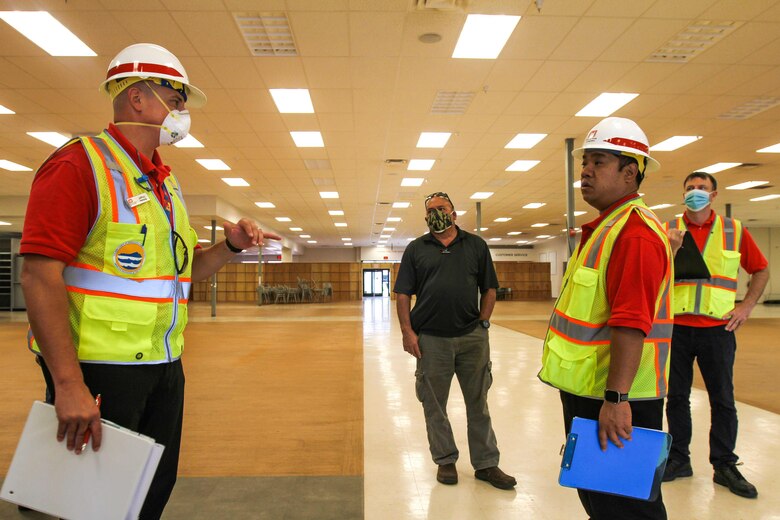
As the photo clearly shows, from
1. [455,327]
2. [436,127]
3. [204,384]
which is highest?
[436,127]

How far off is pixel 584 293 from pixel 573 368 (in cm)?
24

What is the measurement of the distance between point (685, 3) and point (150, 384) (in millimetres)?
5772

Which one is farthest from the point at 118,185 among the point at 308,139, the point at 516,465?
the point at 308,139

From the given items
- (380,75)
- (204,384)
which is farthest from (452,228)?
(380,75)

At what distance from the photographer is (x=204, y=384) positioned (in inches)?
214

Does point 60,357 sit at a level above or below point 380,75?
below

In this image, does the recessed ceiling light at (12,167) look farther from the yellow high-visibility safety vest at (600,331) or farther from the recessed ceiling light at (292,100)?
the yellow high-visibility safety vest at (600,331)

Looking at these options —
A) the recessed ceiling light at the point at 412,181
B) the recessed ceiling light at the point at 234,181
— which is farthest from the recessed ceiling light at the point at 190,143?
the recessed ceiling light at the point at 412,181

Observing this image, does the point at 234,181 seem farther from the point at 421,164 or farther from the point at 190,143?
the point at 421,164

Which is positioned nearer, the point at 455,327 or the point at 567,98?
the point at 455,327

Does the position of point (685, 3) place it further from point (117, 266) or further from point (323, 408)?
point (117, 266)

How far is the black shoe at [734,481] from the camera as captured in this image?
260 cm

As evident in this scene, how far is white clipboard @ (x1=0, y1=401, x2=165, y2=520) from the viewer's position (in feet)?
3.78

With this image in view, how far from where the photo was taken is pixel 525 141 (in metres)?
9.70
